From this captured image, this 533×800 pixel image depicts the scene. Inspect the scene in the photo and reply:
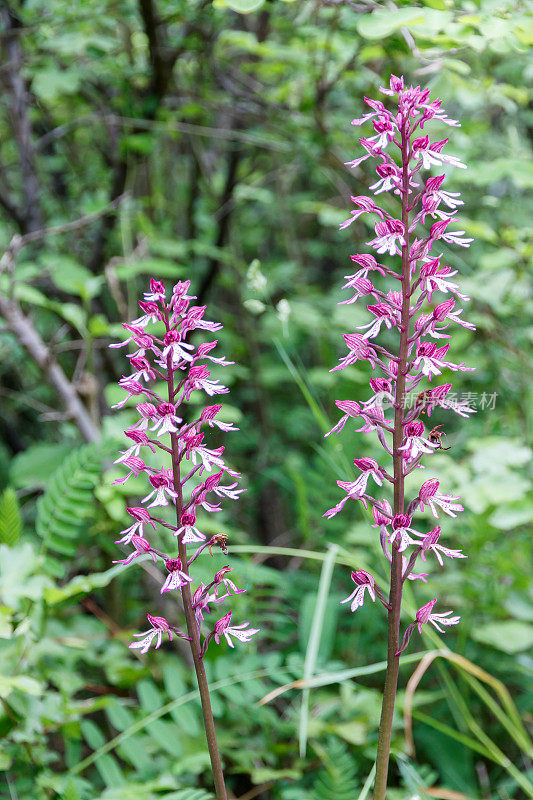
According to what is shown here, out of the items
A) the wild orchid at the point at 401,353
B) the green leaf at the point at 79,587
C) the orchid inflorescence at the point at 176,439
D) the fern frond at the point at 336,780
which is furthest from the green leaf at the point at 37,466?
the wild orchid at the point at 401,353

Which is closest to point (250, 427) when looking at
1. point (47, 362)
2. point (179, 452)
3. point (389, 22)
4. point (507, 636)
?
point (47, 362)

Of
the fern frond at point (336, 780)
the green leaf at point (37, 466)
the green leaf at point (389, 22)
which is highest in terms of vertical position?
the green leaf at point (389, 22)

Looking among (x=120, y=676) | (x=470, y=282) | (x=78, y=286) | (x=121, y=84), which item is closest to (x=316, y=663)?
(x=120, y=676)

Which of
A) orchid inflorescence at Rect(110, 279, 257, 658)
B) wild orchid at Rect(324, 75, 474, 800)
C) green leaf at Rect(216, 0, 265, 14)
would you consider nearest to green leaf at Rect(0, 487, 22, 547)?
orchid inflorescence at Rect(110, 279, 257, 658)

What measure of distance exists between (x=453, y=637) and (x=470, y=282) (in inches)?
55.2

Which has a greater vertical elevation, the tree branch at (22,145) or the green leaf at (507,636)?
the tree branch at (22,145)

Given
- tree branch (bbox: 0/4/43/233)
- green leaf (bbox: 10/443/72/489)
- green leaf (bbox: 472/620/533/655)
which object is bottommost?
green leaf (bbox: 472/620/533/655)

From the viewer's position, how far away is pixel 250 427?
4.52m

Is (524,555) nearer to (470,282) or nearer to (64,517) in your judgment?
(470,282)

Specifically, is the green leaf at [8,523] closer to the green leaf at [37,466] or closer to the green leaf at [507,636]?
the green leaf at [37,466]

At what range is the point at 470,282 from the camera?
293 centimetres

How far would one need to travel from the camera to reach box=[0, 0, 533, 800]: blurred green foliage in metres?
1.80

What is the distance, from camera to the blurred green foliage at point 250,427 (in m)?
1.80

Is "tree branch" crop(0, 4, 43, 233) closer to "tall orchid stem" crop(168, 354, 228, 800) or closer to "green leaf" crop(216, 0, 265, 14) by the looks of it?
"green leaf" crop(216, 0, 265, 14)
